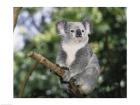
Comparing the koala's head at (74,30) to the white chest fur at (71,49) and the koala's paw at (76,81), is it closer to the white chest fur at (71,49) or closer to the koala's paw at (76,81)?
the white chest fur at (71,49)

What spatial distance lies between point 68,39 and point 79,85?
1.13 ft

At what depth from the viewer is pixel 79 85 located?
3.21 meters

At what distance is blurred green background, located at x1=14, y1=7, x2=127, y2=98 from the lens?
10.6ft

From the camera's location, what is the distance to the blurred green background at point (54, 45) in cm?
323

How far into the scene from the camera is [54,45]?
3232 mm

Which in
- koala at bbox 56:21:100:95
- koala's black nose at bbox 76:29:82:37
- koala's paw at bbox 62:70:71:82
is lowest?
koala's paw at bbox 62:70:71:82

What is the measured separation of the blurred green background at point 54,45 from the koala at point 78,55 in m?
0.04

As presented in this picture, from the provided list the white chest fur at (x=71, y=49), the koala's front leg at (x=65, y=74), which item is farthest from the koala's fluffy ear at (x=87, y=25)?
the koala's front leg at (x=65, y=74)

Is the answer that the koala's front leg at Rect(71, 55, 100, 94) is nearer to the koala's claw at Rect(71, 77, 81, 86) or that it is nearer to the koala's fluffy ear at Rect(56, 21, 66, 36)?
the koala's claw at Rect(71, 77, 81, 86)

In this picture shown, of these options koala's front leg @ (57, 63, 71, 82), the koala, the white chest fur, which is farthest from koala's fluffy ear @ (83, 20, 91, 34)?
koala's front leg @ (57, 63, 71, 82)

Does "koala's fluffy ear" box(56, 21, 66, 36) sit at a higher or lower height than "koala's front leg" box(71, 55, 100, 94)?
higher

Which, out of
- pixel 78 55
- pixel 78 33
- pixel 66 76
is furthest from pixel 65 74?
pixel 78 33

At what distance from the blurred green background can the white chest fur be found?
68mm
